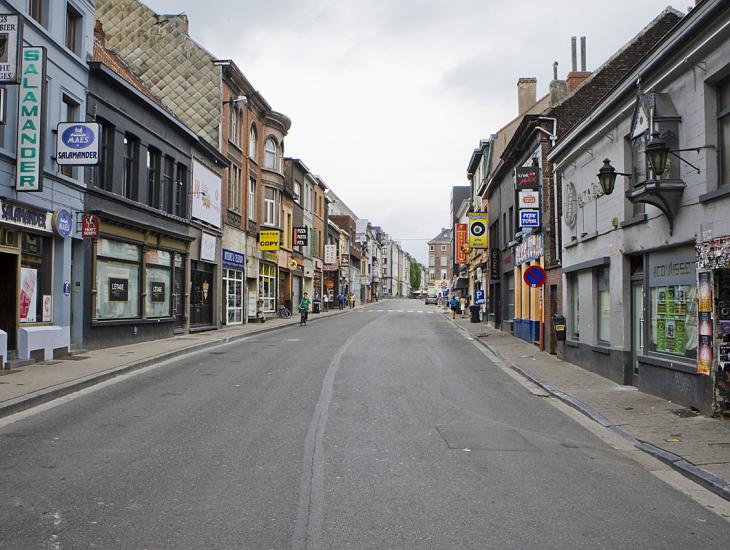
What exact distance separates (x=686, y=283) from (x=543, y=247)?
10541 millimetres

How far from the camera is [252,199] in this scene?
1342 inches

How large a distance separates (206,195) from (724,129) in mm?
20362

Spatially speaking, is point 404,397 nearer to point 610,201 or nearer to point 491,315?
point 610,201

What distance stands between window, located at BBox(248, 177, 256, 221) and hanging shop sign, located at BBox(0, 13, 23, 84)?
22.1 metres

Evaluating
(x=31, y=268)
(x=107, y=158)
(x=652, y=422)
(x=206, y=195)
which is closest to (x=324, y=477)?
(x=652, y=422)

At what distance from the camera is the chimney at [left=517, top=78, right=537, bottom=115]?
110ft

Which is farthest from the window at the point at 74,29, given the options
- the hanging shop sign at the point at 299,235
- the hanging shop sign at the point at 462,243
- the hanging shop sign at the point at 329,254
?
the hanging shop sign at the point at 329,254

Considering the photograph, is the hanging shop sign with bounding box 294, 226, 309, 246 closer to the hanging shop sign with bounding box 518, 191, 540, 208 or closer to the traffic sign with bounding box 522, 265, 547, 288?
the hanging shop sign with bounding box 518, 191, 540, 208

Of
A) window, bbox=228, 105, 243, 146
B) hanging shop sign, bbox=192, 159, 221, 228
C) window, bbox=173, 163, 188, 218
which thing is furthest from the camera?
window, bbox=228, 105, 243, 146

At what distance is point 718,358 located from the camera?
894 centimetres

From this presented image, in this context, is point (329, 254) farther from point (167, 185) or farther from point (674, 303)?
point (674, 303)

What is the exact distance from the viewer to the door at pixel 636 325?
39.5ft

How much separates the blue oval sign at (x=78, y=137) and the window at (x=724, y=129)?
40.6 feet

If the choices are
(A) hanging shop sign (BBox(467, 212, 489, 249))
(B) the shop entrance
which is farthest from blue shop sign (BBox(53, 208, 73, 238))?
(A) hanging shop sign (BBox(467, 212, 489, 249))
